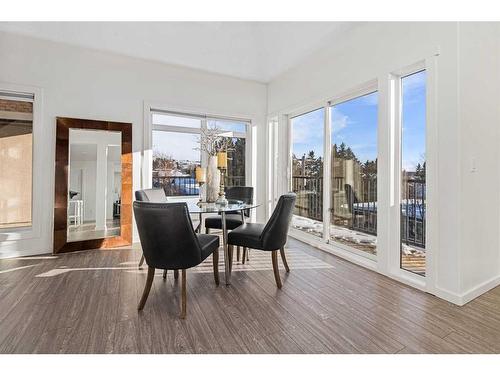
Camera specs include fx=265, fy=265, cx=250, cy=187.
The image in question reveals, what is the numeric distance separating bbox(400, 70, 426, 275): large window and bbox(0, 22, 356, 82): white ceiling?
114cm

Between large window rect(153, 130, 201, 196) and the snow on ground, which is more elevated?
large window rect(153, 130, 201, 196)

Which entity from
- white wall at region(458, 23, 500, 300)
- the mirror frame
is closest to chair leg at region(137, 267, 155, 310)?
the mirror frame

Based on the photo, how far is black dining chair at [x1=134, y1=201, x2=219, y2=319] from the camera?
1.92m

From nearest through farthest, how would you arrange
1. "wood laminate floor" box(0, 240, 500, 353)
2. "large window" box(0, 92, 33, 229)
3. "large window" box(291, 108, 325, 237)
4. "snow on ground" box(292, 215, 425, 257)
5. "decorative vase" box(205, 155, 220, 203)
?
"wood laminate floor" box(0, 240, 500, 353) → "snow on ground" box(292, 215, 425, 257) → "decorative vase" box(205, 155, 220, 203) → "large window" box(0, 92, 33, 229) → "large window" box(291, 108, 325, 237)

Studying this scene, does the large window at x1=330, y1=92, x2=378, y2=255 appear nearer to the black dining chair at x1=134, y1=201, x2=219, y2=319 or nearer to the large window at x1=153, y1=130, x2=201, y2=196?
the black dining chair at x1=134, y1=201, x2=219, y2=319

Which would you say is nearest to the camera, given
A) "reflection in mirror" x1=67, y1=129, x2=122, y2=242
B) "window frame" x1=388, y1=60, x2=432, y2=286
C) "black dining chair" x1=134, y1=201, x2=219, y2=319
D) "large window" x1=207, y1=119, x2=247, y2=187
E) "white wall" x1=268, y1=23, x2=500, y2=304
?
"black dining chair" x1=134, y1=201, x2=219, y2=319

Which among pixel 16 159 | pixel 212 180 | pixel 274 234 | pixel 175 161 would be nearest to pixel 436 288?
pixel 274 234

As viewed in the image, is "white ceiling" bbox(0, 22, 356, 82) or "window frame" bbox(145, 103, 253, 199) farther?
"window frame" bbox(145, 103, 253, 199)

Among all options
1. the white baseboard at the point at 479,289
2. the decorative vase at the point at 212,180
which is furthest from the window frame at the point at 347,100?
the decorative vase at the point at 212,180

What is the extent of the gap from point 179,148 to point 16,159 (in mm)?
2167
